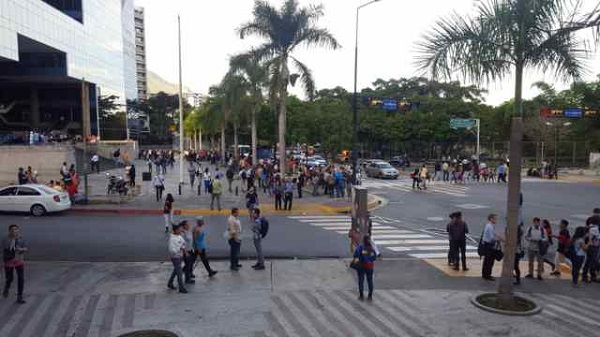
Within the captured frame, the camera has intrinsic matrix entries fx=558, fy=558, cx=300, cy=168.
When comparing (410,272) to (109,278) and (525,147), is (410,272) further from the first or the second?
(525,147)

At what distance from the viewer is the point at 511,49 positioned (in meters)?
10.8

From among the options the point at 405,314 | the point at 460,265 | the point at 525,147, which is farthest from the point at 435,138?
the point at 405,314

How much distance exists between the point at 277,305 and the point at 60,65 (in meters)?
54.9

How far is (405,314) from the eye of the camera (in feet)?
35.0

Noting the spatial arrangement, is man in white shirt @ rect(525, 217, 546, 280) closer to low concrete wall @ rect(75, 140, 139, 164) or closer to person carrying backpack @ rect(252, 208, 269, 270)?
person carrying backpack @ rect(252, 208, 269, 270)

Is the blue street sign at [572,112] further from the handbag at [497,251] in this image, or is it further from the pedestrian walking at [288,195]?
the handbag at [497,251]

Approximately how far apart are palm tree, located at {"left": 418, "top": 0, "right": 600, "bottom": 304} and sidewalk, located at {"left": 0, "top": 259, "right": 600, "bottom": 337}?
4.41ft

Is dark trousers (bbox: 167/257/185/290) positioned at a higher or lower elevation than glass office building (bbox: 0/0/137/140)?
lower

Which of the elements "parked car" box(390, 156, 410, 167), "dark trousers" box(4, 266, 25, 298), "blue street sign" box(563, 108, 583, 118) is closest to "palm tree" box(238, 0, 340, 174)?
"dark trousers" box(4, 266, 25, 298)

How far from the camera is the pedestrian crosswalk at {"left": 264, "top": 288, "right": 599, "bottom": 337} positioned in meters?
9.77

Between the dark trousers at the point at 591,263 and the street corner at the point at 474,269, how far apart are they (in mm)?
512

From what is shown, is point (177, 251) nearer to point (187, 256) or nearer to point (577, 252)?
point (187, 256)

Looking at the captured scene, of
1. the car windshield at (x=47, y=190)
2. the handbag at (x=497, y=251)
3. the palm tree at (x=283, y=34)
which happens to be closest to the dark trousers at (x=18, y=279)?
the handbag at (x=497, y=251)

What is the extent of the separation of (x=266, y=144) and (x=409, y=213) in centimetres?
5328
